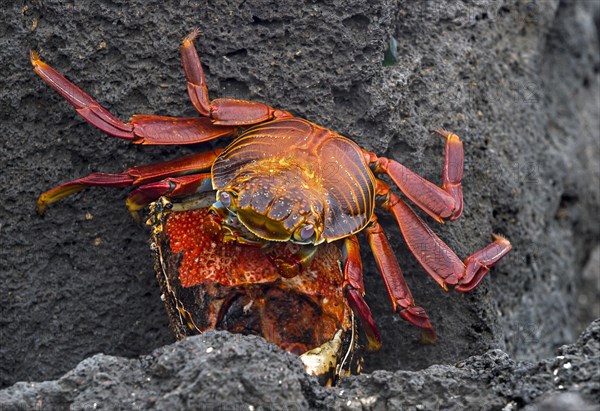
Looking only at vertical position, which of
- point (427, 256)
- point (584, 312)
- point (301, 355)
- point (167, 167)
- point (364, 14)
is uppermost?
point (364, 14)

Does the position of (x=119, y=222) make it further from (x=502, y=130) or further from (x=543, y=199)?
(x=543, y=199)

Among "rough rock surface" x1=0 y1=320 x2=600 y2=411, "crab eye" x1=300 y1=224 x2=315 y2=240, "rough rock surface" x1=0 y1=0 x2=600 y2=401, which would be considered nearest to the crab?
"crab eye" x1=300 y1=224 x2=315 y2=240

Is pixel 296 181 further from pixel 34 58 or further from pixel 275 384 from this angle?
pixel 34 58

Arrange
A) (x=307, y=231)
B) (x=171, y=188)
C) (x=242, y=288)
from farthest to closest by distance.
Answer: (x=242, y=288) < (x=171, y=188) < (x=307, y=231)

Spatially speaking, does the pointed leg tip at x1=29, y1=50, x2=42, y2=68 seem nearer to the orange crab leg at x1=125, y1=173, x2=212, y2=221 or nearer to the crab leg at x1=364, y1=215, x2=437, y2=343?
the orange crab leg at x1=125, y1=173, x2=212, y2=221

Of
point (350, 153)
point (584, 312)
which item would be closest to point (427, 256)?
point (350, 153)

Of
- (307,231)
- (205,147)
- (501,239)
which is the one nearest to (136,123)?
(205,147)
